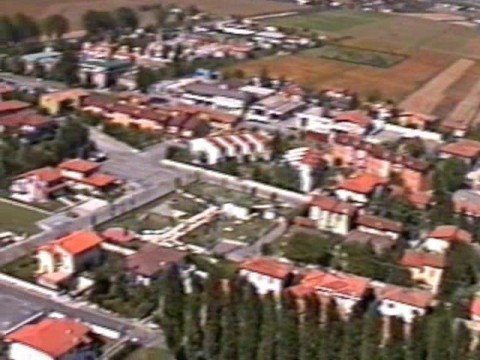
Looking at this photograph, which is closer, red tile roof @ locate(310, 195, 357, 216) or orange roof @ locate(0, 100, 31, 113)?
red tile roof @ locate(310, 195, 357, 216)

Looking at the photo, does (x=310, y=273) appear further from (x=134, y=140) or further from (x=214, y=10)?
(x=214, y=10)

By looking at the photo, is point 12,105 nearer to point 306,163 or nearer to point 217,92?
point 217,92

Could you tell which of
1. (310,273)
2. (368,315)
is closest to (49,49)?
(310,273)

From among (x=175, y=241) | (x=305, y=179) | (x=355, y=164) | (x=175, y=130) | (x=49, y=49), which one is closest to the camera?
(x=175, y=241)

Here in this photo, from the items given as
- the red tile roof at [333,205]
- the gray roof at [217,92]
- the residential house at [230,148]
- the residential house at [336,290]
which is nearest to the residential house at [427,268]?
the residential house at [336,290]

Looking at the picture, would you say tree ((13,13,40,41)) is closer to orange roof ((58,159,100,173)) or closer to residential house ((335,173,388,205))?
orange roof ((58,159,100,173))

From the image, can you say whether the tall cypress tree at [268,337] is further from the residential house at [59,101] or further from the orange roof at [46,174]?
the residential house at [59,101]

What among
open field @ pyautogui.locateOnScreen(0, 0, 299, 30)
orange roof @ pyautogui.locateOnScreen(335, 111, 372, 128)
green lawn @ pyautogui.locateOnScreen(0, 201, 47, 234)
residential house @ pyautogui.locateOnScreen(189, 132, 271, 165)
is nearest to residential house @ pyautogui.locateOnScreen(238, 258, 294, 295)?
green lawn @ pyautogui.locateOnScreen(0, 201, 47, 234)
